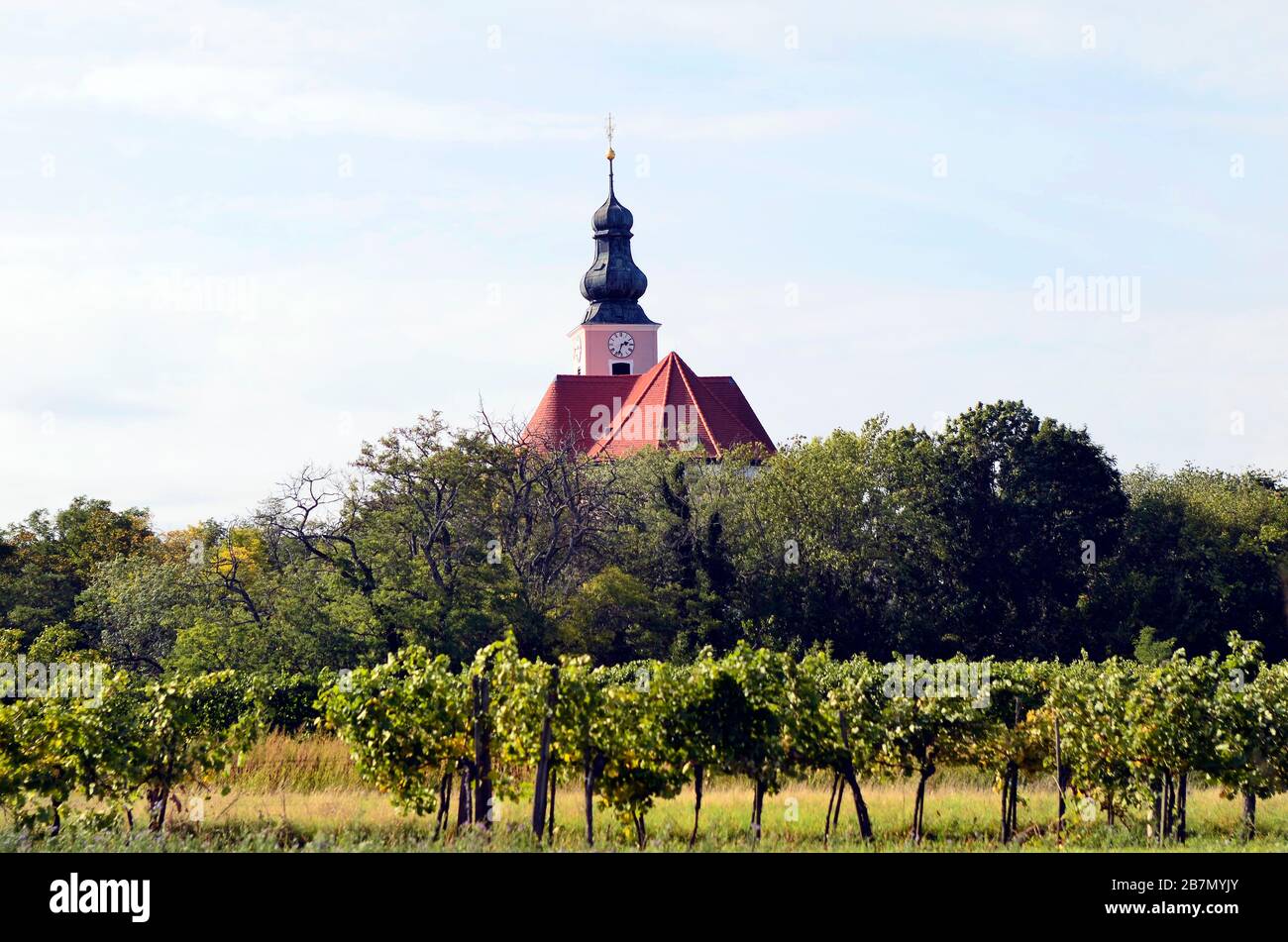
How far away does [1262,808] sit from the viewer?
26562mm

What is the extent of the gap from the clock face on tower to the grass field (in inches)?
2833

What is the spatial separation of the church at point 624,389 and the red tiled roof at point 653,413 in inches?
2.1

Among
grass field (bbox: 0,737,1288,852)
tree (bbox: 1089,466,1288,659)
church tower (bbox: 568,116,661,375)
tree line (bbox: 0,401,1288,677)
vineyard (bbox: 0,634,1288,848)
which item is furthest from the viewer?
church tower (bbox: 568,116,661,375)

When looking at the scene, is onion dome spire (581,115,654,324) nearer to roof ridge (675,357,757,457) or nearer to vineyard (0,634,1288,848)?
roof ridge (675,357,757,457)

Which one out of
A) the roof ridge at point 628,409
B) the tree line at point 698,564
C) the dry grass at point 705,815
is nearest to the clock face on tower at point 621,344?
the roof ridge at point 628,409

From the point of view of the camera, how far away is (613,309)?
103m

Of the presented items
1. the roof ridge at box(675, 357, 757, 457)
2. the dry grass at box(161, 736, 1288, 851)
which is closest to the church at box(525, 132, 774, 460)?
the roof ridge at box(675, 357, 757, 457)

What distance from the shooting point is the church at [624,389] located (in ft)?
260

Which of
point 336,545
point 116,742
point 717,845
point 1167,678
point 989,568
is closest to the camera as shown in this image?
point 717,845

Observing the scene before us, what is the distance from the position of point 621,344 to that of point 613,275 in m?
4.81

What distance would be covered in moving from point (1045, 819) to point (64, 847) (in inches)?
604

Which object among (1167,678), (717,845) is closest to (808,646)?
(1167,678)

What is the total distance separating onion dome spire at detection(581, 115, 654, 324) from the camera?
102 meters

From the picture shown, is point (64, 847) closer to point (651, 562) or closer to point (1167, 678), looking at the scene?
point (1167, 678)
